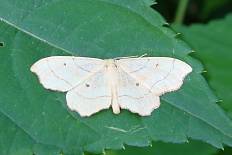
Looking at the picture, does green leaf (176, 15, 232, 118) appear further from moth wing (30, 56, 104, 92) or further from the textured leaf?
moth wing (30, 56, 104, 92)

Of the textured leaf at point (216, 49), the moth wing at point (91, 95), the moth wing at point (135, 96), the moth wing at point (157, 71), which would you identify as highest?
the moth wing at point (157, 71)

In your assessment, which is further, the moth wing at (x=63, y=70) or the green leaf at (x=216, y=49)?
the green leaf at (x=216, y=49)

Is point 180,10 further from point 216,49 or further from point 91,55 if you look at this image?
point 91,55

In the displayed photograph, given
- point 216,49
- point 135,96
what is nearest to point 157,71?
point 135,96

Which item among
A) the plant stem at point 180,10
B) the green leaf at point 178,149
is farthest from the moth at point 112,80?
the plant stem at point 180,10

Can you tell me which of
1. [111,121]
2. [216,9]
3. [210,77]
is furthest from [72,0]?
[216,9]

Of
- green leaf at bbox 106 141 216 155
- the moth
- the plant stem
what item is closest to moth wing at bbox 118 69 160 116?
the moth

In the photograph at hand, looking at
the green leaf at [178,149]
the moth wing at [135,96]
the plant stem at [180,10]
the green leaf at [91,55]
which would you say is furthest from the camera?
the plant stem at [180,10]

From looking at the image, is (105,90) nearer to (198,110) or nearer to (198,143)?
(198,110)

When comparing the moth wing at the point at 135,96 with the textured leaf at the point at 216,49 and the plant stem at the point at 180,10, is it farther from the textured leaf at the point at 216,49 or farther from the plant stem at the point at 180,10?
the plant stem at the point at 180,10
